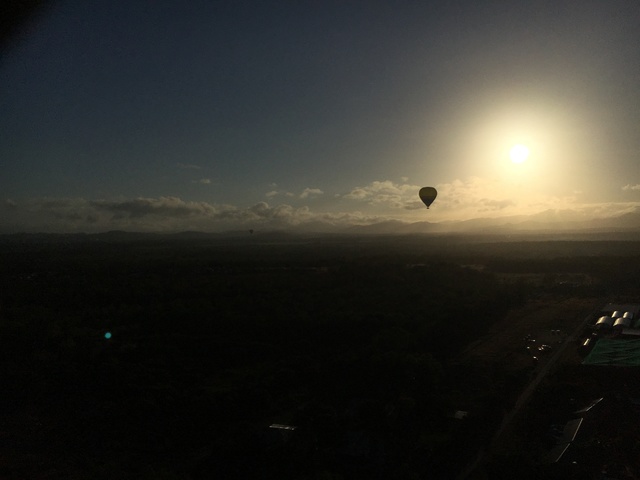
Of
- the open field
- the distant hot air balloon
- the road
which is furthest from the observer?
the distant hot air balloon

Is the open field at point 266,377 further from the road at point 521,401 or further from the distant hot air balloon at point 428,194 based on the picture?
the distant hot air balloon at point 428,194

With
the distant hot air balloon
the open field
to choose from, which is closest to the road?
the open field

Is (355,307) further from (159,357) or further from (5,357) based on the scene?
(5,357)

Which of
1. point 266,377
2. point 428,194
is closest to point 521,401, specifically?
point 266,377

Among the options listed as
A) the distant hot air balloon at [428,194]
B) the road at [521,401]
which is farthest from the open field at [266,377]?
the distant hot air balloon at [428,194]

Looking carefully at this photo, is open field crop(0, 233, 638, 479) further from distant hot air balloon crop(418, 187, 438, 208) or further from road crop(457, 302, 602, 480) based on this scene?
distant hot air balloon crop(418, 187, 438, 208)

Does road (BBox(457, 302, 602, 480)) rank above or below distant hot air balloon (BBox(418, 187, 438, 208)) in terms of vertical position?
below

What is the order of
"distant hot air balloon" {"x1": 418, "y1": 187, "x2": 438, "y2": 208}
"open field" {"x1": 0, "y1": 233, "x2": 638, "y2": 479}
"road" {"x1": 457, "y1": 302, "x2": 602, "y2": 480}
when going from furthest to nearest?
1. "distant hot air balloon" {"x1": 418, "y1": 187, "x2": 438, "y2": 208}
2. "open field" {"x1": 0, "y1": 233, "x2": 638, "y2": 479}
3. "road" {"x1": 457, "y1": 302, "x2": 602, "y2": 480}

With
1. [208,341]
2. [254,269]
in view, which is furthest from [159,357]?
[254,269]

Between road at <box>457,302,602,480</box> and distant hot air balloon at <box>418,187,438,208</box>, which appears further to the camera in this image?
distant hot air balloon at <box>418,187,438,208</box>
